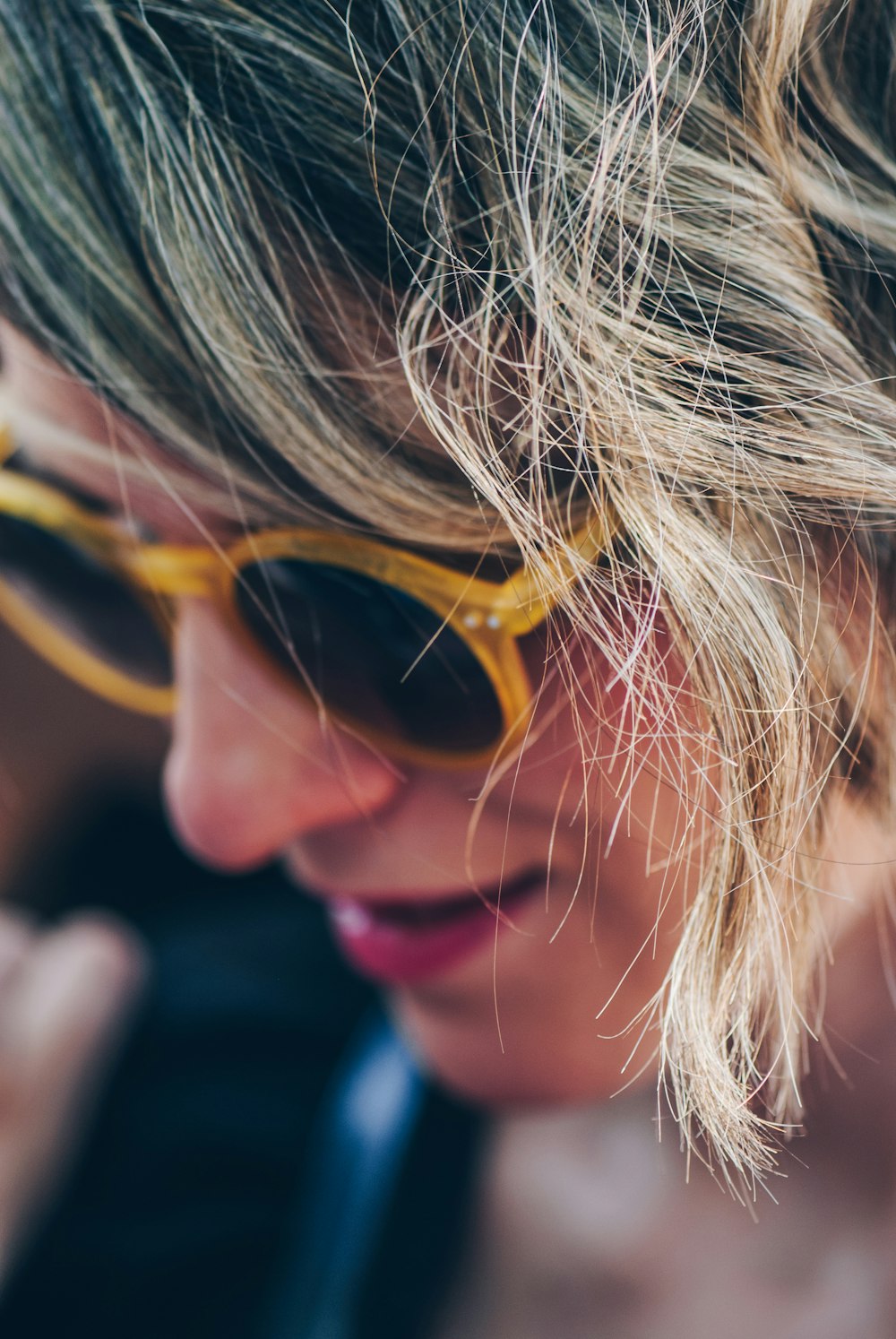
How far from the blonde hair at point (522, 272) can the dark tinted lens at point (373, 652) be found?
52 millimetres

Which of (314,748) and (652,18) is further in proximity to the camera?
(314,748)

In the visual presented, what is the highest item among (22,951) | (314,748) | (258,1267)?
(314,748)

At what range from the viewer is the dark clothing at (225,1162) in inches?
39.3

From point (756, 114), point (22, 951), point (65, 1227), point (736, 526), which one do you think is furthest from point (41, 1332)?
point (756, 114)

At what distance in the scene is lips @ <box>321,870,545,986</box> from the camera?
2.40 feet

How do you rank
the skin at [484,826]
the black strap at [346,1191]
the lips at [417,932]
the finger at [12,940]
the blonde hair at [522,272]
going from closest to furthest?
the blonde hair at [522,272] → the skin at [484,826] → the lips at [417,932] → the black strap at [346,1191] → the finger at [12,940]

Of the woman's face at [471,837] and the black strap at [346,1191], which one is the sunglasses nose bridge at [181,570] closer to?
the woman's face at [471,837]

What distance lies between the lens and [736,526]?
0.46 meters

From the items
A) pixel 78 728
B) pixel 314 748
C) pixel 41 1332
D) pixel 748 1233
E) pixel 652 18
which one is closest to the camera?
pixel 652 18

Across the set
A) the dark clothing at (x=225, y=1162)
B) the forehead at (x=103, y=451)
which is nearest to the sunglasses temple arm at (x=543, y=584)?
the forehead at (x=103, y=451)

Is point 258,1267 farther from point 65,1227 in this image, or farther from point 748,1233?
point 748,1233

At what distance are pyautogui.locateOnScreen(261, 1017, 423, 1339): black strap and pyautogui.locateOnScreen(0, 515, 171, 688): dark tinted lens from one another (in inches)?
22.2

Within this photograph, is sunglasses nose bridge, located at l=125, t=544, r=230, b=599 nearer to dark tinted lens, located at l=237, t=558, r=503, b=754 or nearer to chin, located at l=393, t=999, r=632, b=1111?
dark tinted lens, located at l=237, t=558, r=503, b=754

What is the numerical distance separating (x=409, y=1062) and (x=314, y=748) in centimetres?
59
